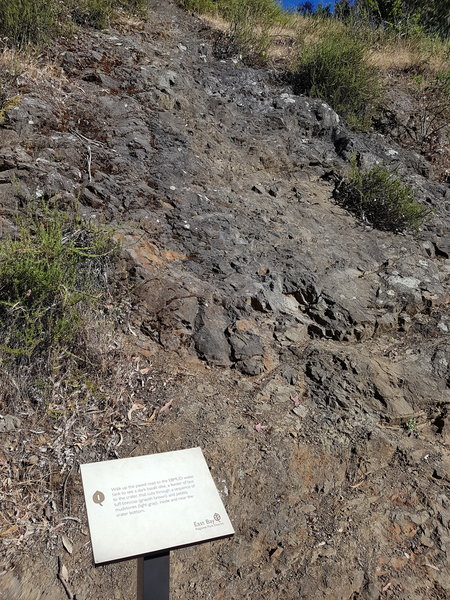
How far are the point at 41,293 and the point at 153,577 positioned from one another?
75.1 inches

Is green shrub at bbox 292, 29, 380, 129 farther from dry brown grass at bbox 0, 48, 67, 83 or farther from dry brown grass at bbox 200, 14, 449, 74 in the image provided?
dry brown grass at bbox 0, 48, 67, 83

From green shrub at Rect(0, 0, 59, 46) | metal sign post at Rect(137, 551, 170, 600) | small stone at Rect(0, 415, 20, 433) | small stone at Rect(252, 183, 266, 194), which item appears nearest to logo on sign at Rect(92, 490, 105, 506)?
metal sign post at Rect(137, 551, 170, 600)

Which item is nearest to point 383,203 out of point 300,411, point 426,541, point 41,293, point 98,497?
point 300,411

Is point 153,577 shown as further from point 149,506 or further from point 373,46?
point 373,46

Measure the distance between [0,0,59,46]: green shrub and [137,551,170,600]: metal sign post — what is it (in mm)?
5306

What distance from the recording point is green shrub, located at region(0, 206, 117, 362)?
10.2 ft

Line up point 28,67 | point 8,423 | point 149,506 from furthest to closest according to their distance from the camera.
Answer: point 28,67, point 8,423, point 149,506

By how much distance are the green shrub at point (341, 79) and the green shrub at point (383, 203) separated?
5.45 feet

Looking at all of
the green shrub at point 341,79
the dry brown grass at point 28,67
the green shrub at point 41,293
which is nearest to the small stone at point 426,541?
the green shrub at point 41,293

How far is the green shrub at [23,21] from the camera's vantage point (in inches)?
210

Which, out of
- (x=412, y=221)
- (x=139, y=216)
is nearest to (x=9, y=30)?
(x=139, y=216)

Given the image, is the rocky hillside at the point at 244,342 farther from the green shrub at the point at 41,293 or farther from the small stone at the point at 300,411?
the green shrub at the point at 41,293

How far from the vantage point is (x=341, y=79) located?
6777 mm

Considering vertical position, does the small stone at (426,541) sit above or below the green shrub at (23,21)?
below
